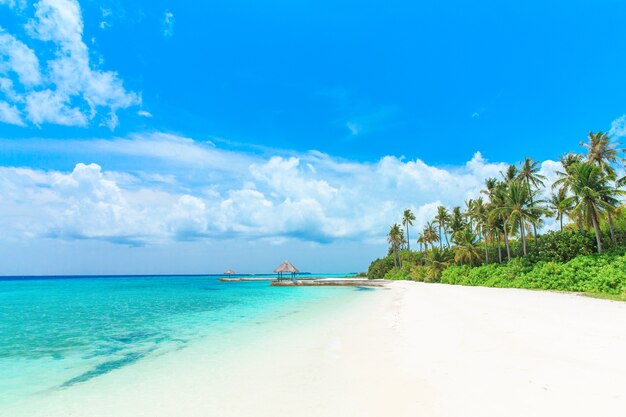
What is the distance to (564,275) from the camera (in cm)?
2464

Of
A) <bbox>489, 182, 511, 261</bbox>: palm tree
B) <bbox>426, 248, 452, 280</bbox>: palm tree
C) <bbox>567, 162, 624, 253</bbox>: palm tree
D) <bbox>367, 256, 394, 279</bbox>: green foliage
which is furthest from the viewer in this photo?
<bbox>367, 256, 394, 279</bbox>: green foliage

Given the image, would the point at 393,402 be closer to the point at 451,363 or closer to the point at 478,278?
the point at 451,363

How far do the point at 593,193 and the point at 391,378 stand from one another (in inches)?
1054

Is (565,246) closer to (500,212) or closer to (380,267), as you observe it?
(500,212)

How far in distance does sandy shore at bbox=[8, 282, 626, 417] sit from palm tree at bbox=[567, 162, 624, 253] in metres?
18.8

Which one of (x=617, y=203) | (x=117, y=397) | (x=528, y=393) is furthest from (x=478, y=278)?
(x=117, y=397)

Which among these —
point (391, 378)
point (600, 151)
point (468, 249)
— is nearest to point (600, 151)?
point (600, 151)

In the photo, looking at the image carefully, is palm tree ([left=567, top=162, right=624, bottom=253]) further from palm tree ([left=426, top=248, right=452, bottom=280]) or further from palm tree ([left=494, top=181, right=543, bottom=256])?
palm tree ([left=426, top=248, right=452, bottom=280])

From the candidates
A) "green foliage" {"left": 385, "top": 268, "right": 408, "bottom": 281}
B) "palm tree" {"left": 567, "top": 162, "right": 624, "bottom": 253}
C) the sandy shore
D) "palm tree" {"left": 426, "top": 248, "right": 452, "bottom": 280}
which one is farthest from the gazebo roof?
the sandy shore

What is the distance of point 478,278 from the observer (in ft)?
120

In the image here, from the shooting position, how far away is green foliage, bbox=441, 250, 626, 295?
20297 mm

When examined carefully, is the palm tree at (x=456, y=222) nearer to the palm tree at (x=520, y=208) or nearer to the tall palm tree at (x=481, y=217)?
the tall palm tree at (x=481, y=217)

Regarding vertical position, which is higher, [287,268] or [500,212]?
[500,212]

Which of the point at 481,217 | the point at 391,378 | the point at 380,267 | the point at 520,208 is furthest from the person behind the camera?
the point at 380,267
